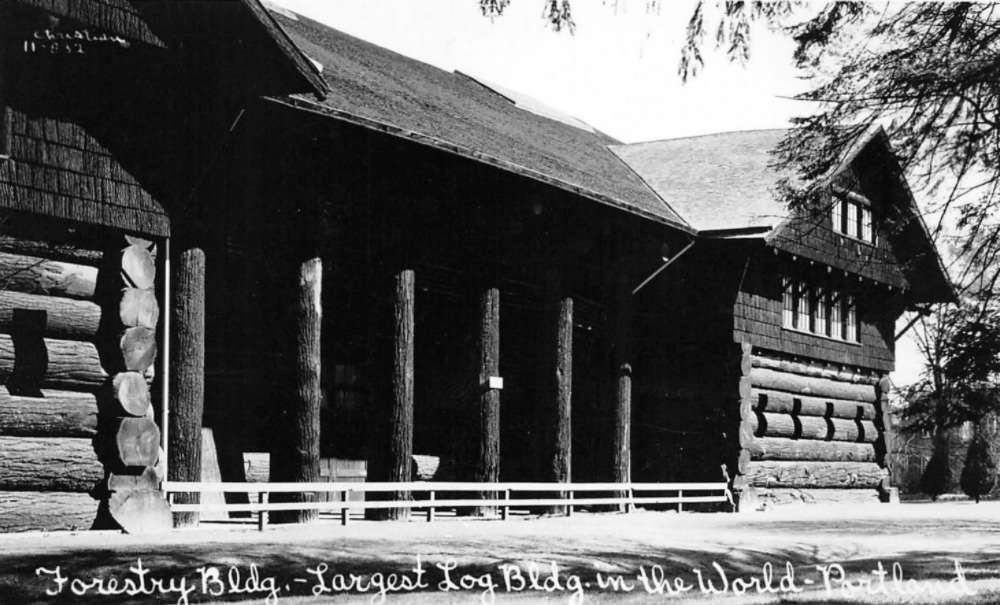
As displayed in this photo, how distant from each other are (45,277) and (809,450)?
20984mm

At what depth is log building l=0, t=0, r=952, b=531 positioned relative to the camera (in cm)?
1359

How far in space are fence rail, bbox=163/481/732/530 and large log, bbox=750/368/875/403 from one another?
9.48 feet

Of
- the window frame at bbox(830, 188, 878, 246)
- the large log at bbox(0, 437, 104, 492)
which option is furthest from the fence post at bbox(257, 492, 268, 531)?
the window frame at bbox(830, 188, 878, 246)

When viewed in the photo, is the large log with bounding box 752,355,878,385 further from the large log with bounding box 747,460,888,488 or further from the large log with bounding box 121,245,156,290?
the large log with bounding box 121,245,156,290

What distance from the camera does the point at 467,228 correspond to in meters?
20.7

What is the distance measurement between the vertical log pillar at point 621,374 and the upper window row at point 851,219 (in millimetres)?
8358

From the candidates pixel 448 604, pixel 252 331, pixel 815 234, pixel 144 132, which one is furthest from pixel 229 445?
pixel 815 234

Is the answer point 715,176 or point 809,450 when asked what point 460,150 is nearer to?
point 715,176

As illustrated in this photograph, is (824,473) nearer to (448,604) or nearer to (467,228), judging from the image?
(467,228)

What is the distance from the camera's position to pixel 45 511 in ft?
43.4

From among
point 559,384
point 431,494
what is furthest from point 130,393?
point 559,384

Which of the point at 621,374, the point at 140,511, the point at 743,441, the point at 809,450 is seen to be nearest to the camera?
the point at 140,511

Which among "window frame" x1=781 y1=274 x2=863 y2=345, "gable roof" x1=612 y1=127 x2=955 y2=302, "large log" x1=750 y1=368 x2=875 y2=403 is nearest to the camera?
"gable roof" x1=612 y1=127 x2=955 y2=302

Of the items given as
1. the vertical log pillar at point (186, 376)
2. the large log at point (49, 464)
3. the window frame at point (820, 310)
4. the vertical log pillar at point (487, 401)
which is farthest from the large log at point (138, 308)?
the window frame at point (820, 310)
